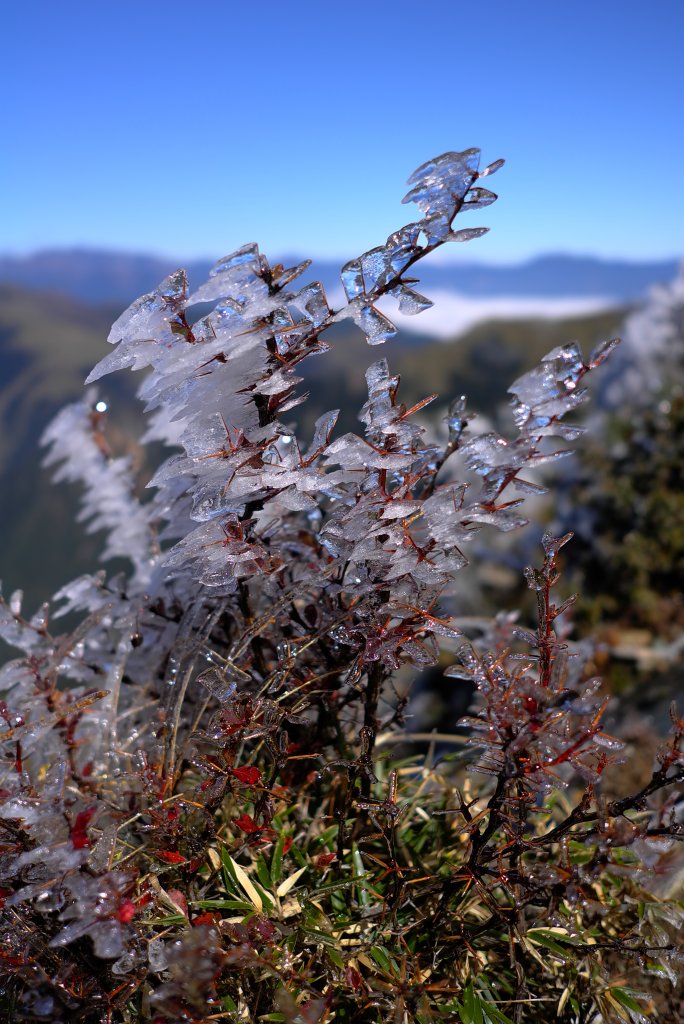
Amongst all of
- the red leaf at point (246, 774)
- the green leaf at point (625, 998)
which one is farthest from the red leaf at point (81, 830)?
the green leaf at point (625, 998)

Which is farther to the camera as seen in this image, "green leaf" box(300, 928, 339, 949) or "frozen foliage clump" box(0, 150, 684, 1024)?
"green leaf" box(300, 928, 339, 949)

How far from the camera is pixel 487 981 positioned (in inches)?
62.4

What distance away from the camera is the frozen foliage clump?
1230 millimetres

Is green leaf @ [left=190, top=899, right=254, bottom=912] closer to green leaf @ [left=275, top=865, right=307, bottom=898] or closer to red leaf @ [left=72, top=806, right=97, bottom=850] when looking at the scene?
green leaf @ [left=275, top=865, right=307, bottom=898]

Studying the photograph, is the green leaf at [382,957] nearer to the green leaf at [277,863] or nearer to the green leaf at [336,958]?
the green leaf at [336,958]

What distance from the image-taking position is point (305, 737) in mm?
1853

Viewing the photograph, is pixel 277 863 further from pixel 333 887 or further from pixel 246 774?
pixel 246 774

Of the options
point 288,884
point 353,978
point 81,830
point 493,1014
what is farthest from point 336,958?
point 81,830

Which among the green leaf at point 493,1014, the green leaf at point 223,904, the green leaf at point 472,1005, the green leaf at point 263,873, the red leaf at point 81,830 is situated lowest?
the green leaf at point 493,1014

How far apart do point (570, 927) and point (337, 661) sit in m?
0.72

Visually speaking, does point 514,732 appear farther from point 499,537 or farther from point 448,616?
point 499,537

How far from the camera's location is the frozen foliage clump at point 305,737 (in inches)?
48.4

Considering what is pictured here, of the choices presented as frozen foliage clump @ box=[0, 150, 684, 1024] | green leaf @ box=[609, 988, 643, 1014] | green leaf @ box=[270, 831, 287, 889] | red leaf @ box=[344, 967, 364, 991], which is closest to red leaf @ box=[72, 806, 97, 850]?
frozen foliage clump @ box=[0, 150, 684, 1024]

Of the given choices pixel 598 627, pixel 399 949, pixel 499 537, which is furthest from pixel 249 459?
pixel 499 537
